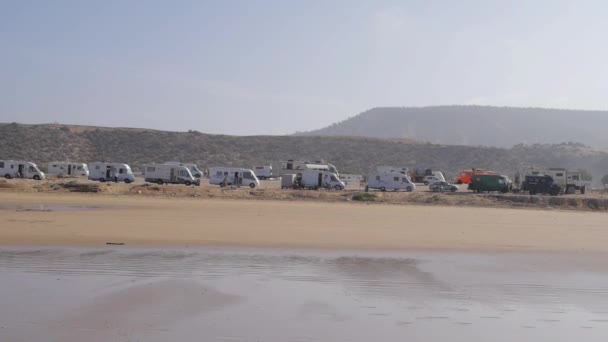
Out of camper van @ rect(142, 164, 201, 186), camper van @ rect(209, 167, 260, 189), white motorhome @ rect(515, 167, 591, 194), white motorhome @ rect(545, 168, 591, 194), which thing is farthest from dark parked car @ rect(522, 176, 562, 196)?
camper van @ rect(142, 164, 201, 186)

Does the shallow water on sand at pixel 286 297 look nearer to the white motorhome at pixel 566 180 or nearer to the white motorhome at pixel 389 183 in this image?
the white motorhome at pixel 389 183

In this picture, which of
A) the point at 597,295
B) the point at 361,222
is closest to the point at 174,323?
the point at 597,295

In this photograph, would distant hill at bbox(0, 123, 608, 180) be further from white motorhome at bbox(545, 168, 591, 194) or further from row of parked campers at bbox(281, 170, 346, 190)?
row of parked campers at bbox(281, 170, 346, 190)

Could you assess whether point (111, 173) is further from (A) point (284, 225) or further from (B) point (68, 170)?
(A) point (284, 225)

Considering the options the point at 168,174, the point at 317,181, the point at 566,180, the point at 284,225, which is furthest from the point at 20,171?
Result: the point at 566,180

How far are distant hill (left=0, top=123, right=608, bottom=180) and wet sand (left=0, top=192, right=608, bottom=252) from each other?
2259 inches

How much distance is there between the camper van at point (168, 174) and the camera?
56.1m

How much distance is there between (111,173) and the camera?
5741cm

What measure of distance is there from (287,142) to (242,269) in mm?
97384

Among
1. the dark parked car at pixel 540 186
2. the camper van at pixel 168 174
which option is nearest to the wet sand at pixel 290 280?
the dark parked car at pixel 540 186

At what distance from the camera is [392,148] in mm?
113938

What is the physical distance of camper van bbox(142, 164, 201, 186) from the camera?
56062mm

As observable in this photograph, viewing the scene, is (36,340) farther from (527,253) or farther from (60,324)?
(527,253)

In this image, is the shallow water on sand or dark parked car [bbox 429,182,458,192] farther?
dark parked car [bbox 429,182,458,192]
